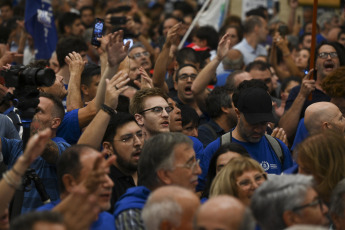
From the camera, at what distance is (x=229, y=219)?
13.6ft

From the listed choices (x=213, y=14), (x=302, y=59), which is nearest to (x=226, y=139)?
(x=302, y=59)

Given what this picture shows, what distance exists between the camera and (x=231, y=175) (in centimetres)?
538

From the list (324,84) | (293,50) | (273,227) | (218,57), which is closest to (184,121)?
(218,57)

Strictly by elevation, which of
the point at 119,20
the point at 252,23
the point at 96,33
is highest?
the point at 96,33

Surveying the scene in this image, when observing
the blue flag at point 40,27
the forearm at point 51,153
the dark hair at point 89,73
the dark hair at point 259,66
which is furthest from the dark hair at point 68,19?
the forearm at point 51,153

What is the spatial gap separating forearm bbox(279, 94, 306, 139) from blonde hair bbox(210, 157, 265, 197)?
99.7 inches

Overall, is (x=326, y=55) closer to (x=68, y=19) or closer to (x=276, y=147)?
(x=276, y=147)

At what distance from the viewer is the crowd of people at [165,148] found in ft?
14.6

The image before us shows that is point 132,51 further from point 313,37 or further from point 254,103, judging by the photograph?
point 254,103

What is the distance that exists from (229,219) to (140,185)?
51.5 inches

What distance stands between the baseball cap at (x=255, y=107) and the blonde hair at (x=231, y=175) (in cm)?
96

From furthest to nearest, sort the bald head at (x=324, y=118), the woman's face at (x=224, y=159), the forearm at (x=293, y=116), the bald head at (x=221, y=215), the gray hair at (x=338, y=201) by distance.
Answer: the forearm at (x=293, y=116)
the bald head at (x=324, y=118)
the woman's face at (x=224, y=159)
the gray hair at (x=338, y=201)
the bald head at (x=221, y=215)

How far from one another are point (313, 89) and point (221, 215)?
160 inches

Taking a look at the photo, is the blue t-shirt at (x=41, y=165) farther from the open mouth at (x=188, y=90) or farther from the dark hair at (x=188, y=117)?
the open mouth at (x=188, y=90)
